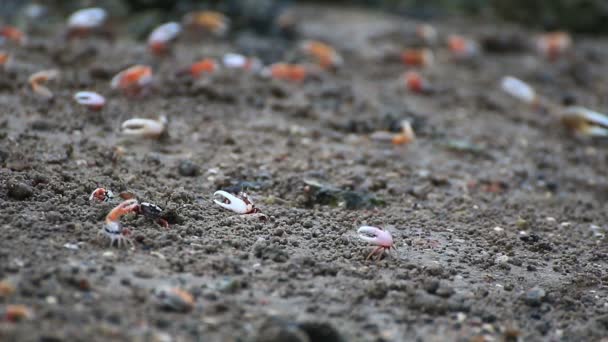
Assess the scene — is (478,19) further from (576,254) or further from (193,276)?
(193,276)

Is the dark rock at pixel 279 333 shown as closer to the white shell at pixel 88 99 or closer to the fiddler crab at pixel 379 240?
the fiddler crab at pixel 379 240

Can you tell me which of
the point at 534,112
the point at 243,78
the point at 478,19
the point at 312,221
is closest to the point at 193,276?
the point at 312,221

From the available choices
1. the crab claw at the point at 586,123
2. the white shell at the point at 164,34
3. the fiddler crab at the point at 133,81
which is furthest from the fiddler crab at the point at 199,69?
the crab claw at the point at 586,123

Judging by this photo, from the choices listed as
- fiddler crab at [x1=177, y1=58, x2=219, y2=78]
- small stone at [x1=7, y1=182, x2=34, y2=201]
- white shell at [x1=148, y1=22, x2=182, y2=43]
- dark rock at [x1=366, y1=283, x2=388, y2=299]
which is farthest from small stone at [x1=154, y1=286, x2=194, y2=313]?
white shell at [x1=148, y1=22, x2=182, y2=43]

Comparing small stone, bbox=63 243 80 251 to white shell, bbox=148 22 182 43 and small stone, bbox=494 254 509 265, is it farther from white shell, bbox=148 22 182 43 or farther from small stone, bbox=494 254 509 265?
white shell, bbox=148 22 182 43

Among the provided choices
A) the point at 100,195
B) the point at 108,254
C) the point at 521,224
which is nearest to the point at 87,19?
the point at 100,195

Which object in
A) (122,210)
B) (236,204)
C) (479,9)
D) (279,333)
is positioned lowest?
(479,9)

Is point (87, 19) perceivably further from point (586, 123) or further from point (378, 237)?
point (586, 123)
